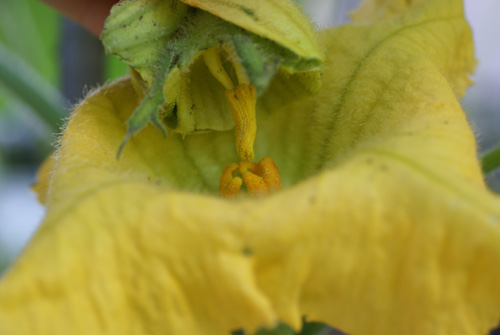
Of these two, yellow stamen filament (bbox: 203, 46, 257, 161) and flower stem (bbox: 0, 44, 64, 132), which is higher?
yellow stamen filament (bbox: 203, 46, 257, 161)

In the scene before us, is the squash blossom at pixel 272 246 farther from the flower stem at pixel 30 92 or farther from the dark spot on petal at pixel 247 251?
the flower stem at pixel 30 92

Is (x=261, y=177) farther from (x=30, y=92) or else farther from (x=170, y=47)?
(x=30, y=92)

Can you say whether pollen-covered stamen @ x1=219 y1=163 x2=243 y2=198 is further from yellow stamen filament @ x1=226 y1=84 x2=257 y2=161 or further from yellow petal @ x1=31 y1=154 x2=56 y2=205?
yellow petal @ x1=31 y1=154 x2=56 y2=205

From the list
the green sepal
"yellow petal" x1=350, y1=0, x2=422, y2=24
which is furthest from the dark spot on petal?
"yellow petal" x1=350, y1=0, x2=422, y2=24

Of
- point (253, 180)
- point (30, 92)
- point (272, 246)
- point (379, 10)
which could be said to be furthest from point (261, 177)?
point (30, 92)

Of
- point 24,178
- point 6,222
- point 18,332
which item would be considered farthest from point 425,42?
point 24,178

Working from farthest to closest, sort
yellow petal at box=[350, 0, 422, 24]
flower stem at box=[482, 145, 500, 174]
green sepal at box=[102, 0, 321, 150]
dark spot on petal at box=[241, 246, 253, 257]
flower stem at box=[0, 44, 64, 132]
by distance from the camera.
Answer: flower stem at box=[0, 44, 64, 132]
yellow petal at box=[350, 0, 422, 24]
flower stem at box=[482, 145, 500, 174]
green sepal at box=[102, 0, 321, 150]
dark spot on petal at box=[241, 246, 253, 257]
